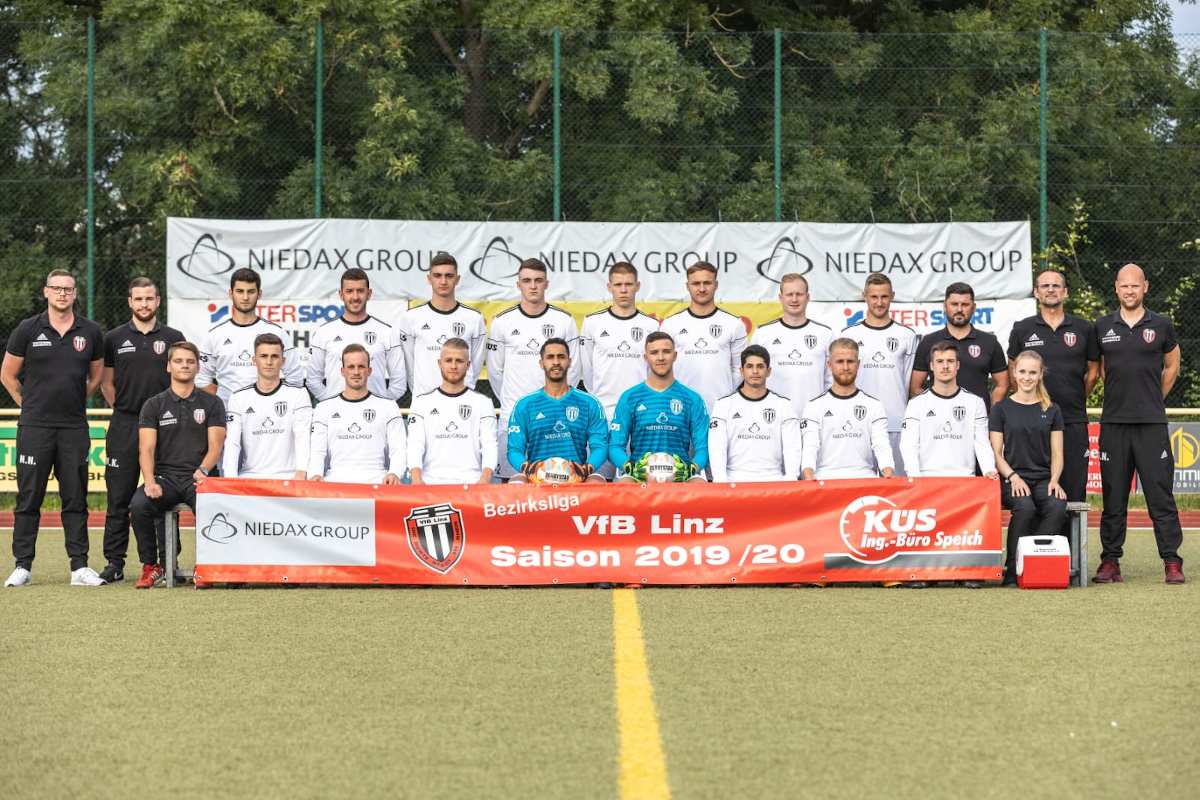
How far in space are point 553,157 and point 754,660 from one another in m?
11.7

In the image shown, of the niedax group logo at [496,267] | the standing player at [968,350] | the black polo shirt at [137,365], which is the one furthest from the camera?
the niedax group logo at [496,267]

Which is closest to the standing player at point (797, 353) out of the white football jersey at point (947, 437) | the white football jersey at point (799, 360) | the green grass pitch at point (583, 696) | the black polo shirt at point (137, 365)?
the white football jersey at point (799, 360)

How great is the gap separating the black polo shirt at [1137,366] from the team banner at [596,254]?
6.84 m

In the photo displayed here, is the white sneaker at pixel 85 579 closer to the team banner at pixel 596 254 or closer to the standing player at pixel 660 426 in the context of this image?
the standing player at pixel 660 426

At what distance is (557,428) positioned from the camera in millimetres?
8664

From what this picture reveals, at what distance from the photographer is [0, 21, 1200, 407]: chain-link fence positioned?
53.7ft

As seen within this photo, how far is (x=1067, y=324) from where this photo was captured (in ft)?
28.7

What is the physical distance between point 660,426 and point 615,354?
0.89 m

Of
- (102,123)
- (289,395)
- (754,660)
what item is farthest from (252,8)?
(754,660)

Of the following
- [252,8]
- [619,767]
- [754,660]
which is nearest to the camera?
[619,767]

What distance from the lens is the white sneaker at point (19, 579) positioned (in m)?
8.39

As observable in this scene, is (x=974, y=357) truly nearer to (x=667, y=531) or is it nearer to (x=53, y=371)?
(x=667, y=531)

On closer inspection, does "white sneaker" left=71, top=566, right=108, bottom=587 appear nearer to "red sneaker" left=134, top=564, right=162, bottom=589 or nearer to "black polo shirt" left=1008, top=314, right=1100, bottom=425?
"red sneaker" left=134, top=564, right=162, bottom=589

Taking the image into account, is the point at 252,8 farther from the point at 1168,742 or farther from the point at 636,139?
the point at 1168,742
